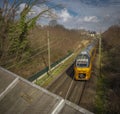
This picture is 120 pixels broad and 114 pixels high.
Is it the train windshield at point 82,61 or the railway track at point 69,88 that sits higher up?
the train windshield at point 82,61

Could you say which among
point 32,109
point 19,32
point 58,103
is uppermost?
point 19,32

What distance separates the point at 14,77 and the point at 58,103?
2.48 metres

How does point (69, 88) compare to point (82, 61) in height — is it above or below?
below

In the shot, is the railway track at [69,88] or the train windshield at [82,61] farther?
the train windshield at [82,61]

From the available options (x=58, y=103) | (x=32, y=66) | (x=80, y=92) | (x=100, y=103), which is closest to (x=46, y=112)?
(x=58, y=103)

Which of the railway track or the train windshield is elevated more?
the train windshield

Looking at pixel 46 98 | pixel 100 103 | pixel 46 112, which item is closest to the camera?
pixel 46 112

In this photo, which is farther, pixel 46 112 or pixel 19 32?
pixel 19 32

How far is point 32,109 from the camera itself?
391cm

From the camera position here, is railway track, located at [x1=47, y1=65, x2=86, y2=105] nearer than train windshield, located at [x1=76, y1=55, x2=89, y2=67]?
Yes

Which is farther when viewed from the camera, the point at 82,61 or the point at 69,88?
the point at 82,61

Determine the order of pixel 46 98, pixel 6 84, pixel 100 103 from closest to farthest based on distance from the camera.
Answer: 1. pixel 46 98
2. pixel 6 84
3. pixel 100 103

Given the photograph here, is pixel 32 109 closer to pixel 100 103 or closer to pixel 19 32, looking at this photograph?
pixel 100 103

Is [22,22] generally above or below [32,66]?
above
